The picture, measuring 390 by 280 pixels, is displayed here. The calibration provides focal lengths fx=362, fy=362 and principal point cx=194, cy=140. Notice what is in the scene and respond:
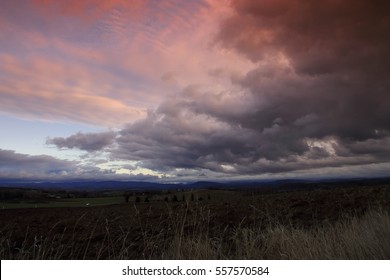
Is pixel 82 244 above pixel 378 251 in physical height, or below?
below

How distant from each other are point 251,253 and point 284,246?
0.61m

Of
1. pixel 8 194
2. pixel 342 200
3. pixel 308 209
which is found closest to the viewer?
pixel 308 209

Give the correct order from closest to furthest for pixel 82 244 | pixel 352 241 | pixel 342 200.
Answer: pixel 352 241 < pixel 82 244 < pixel 342 200

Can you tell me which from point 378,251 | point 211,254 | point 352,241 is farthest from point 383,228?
point 211,254

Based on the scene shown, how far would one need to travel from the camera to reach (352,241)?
5.93 meters

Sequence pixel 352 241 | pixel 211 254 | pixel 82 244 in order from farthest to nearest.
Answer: pixel 82 244
pixel 211 254
pixel 352 241

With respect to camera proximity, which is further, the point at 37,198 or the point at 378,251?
the point at 37,198

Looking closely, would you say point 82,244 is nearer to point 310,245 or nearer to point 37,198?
point 310,245

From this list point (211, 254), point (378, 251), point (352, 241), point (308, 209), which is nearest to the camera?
point (378, 251)

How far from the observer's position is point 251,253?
21.8 feet

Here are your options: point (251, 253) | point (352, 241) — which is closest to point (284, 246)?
point (251, 253)

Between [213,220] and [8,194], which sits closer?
[213,220]
